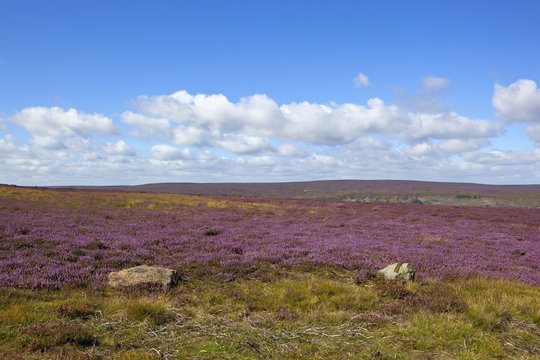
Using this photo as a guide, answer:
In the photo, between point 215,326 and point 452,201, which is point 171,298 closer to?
point 215,326

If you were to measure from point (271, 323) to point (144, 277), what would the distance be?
3.94 m

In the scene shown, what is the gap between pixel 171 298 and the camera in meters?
7.27

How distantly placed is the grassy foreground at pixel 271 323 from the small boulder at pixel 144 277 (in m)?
0.31

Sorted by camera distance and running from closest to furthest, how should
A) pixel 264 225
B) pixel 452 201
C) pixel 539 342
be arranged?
pixel 539 342 → pixel 264 225 → pixel 452 201

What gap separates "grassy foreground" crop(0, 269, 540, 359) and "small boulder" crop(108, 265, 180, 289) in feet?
1.01

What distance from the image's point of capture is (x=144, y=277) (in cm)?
813

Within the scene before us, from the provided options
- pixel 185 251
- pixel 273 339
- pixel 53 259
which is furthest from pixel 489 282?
pixel 53 259

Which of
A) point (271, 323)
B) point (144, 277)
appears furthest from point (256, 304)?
point (144, 277)

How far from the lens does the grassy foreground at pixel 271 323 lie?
4832 mm

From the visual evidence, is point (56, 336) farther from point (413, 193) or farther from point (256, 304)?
point (413, 193)

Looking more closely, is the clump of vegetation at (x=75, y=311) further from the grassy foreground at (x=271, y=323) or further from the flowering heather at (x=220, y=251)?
the flowering heather at (x=220, y=251)

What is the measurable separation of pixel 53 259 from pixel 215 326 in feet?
24.1

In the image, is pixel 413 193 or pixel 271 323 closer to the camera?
pixel 271 323

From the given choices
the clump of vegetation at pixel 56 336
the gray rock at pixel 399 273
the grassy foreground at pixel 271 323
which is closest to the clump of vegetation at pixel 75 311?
the grassy foreground at pixel 271 323
